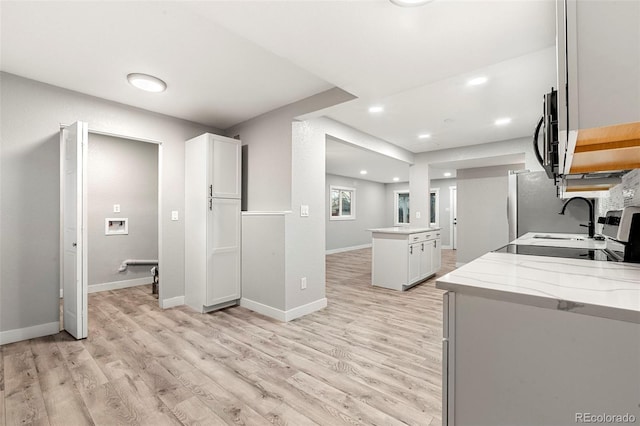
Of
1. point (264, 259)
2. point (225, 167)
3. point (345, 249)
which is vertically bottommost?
point (345, 249)

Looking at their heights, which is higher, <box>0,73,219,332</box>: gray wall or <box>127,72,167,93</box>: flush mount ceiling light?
<box>127,72,167,93</box>: flush mount ceiling light

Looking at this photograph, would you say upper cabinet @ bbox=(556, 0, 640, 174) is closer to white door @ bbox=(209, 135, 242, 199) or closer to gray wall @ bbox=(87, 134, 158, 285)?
white door @ bbox=(209, 135, 242, 199)

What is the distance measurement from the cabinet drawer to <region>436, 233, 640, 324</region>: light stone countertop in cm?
302

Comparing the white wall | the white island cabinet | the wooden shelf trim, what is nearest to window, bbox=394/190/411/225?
the white wall

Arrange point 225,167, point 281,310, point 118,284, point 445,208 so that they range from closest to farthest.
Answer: point 281,310 < point 225,167 < point 118,284 < point 445,208

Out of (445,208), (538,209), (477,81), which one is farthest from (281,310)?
(445,208)

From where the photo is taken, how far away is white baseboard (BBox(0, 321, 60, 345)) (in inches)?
96.6

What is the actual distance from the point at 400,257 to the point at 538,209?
1807 millimetres

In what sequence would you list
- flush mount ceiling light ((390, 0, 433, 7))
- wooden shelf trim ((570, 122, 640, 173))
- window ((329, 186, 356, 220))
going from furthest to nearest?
window ((329, 186, 356, 220)), flush mount ceiling light ((390, 0, 433, 7)), wooden shelf trim ((570, 122, 640, 173))

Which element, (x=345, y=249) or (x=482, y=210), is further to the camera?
(x=345, y=249)

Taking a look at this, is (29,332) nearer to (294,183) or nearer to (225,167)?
(225,167)

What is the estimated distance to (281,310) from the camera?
304 cm

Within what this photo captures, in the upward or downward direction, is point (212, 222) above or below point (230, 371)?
above

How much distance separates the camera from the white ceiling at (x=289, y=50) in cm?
157
